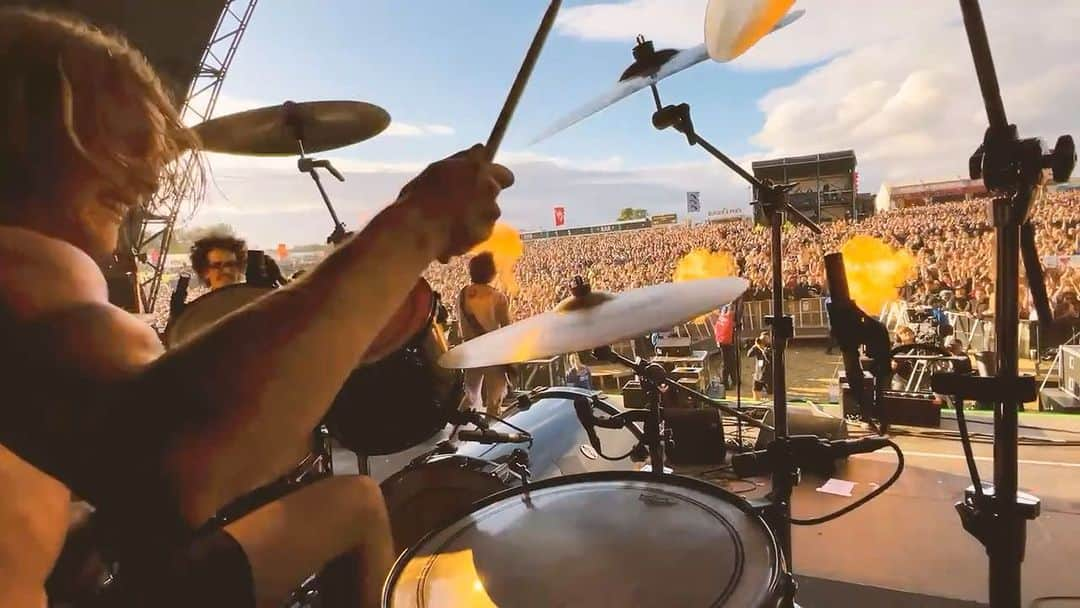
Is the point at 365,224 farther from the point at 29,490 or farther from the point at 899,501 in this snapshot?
the point at 899,501

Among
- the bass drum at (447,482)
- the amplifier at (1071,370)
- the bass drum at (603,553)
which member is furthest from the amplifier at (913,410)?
the bass drum at (603,553)

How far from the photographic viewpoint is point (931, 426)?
2717 millimetres

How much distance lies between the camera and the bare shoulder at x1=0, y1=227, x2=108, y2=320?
379mm

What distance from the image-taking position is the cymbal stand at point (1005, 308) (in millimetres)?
676

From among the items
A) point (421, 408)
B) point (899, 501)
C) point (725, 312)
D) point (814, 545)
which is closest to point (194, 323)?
point (421, 408)

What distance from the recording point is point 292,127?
6.26 feet

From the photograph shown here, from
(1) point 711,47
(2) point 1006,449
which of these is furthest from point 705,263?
(2) point 1006,449

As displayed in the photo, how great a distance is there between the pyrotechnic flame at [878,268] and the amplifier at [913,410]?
77 cm

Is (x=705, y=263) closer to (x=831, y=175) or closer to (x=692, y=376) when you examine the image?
(x=831, y=175)

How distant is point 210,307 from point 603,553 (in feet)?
4.63

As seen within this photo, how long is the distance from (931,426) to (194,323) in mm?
→ 3104

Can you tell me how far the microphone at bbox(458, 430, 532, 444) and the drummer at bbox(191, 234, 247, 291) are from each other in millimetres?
1380

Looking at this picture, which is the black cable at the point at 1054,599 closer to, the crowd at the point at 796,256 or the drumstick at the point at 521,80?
the drumstick at the point at 521,80

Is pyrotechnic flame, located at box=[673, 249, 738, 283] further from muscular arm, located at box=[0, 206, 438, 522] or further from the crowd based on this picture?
muscular arm, located at box=[0, 206, 438, 522]
